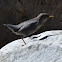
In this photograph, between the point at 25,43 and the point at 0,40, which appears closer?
the point at 25,43

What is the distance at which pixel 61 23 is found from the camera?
24.4 ft

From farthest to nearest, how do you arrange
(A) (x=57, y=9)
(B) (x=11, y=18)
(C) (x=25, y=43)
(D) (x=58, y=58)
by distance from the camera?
(B) (x=11, y=18), (A) (x=57, y=9), (C) (x=25, y=43), (D) (x=58, y=58)

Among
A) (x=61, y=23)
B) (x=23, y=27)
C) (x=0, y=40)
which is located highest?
(x=23, y=27)

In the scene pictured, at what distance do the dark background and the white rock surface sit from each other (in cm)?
272

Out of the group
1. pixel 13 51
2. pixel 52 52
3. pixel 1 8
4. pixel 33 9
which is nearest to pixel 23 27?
pixel 13 51

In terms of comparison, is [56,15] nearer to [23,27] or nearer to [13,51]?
[23,27]

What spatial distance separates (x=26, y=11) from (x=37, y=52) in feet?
12.0

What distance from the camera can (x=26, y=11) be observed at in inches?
298

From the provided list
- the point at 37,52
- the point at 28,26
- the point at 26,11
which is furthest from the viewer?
the point at 26,11

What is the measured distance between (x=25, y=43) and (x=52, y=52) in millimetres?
1032

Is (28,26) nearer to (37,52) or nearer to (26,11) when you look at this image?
(37,52)

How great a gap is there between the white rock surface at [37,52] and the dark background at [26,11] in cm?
272

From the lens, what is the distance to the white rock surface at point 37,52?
13.0 ft

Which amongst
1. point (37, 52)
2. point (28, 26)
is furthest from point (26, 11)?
point (37, 52)
